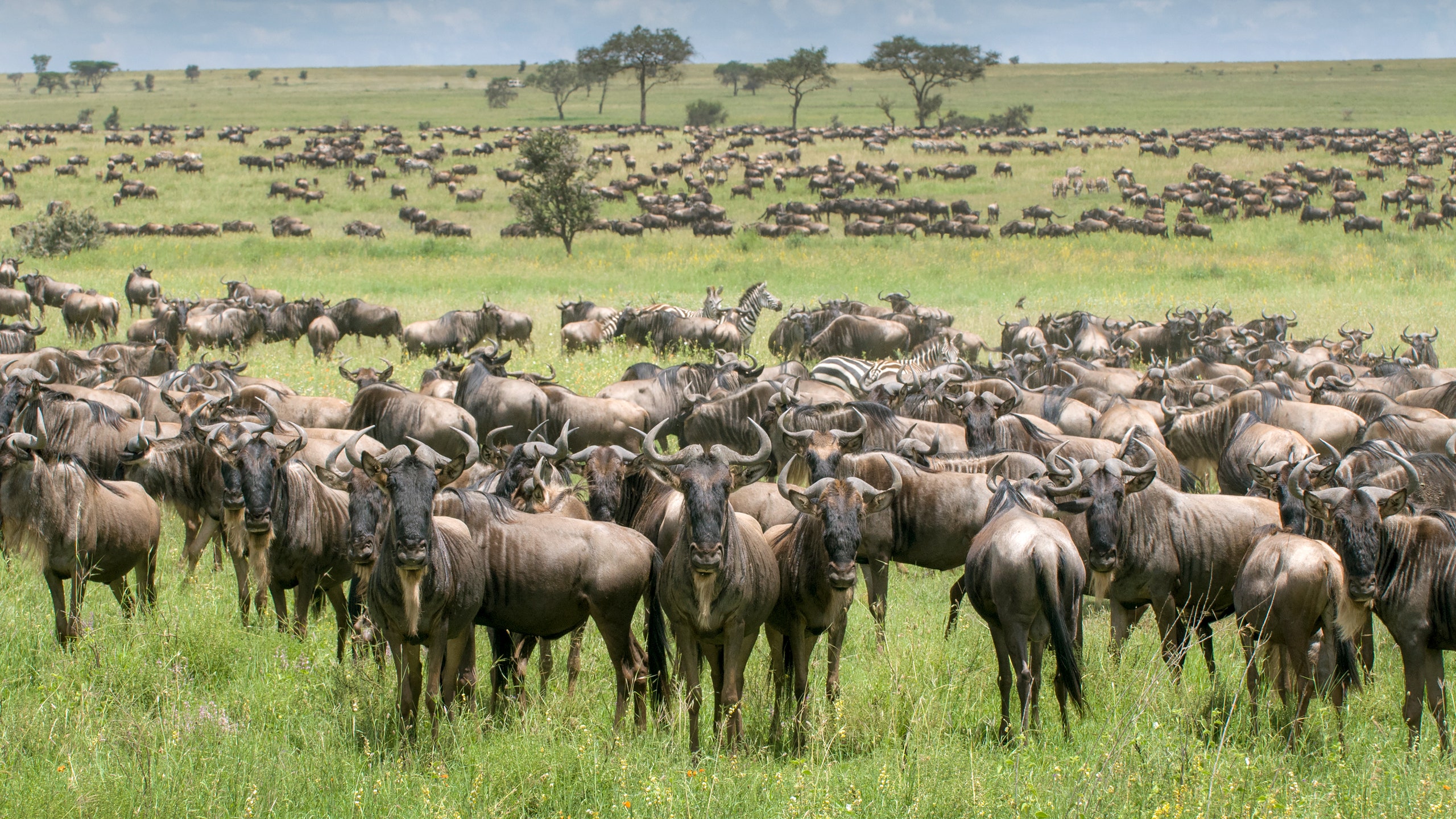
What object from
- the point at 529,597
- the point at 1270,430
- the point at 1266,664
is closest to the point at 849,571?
the point at 529,597

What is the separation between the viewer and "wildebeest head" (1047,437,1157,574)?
6.82 metres

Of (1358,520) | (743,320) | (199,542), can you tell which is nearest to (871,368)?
(743,320)

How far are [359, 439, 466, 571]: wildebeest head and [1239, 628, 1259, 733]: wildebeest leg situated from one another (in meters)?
4.44

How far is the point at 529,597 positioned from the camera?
605 cm

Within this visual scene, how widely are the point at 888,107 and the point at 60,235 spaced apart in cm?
6432

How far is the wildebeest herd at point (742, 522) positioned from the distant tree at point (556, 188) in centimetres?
2241

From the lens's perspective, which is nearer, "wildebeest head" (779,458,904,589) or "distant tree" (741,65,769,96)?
"wildebeest head" (779,458,904,589)

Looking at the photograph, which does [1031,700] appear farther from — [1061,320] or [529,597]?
[1061,320]

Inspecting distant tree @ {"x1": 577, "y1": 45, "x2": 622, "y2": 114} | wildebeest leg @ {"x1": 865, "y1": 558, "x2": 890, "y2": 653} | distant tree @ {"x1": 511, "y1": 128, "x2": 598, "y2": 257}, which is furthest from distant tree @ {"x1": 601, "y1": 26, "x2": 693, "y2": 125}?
wildebeest leg @ {"x1": 865, "y1": 558, "x2": 890, "y2": 653}

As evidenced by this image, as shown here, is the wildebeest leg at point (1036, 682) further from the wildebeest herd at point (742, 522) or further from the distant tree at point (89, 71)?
the distant tree at point (89, 71)

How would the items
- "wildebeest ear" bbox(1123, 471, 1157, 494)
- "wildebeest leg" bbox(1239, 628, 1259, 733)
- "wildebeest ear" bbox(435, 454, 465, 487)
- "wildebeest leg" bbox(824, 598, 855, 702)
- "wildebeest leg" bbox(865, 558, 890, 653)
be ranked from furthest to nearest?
"wildebeest leg" bbox(865, 558, 890, 653) → "wildebeest ear" bbox(1123, 471, 1157, 494) → "wildebeest leg" bbox(824, 598, 855, 702) → "wildebeest leg" bbox(1239, 628, 1259, 733) → "wildebeest ear" bbox(435, 454, 465, 487)

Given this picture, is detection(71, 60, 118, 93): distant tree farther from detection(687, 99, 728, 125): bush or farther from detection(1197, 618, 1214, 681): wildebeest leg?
detection(1197, 618, 1214, 681): wildebeest leg

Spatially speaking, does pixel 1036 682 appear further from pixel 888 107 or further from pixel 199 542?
pixel 888 107

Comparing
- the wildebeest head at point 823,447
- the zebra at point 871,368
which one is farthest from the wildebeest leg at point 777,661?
the zebra at point 871,368
